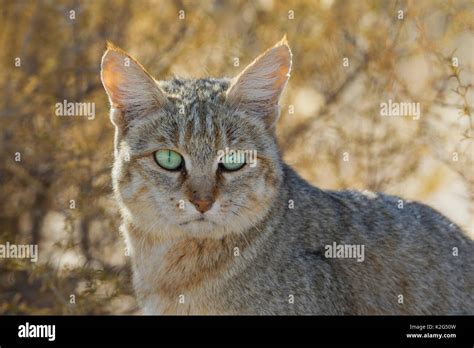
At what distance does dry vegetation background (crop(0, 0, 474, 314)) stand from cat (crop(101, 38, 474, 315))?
1.76 metres

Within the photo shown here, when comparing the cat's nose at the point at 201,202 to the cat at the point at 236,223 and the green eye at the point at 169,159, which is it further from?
the green eye at the point at 169,159

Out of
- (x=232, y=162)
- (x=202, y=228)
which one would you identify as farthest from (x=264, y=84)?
(x=202, y=228)

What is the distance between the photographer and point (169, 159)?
496cm

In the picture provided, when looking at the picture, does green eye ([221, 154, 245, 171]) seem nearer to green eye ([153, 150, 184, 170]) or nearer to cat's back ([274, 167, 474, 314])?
green eye ([153, 150, 184, 170])

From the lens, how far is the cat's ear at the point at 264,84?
16.6 feet

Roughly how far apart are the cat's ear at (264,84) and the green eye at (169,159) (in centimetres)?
49

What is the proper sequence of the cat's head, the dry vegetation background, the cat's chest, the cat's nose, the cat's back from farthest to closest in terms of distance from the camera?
the dry vegetation background → the cat's back → the cat's chest → the cat's head → the cat's nose

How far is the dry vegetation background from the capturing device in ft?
24.2

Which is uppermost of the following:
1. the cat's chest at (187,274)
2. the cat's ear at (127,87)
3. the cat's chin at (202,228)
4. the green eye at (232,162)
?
the cat's ear at (127,87)

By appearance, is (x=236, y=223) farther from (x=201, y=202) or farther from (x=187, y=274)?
(x=187, y=274)

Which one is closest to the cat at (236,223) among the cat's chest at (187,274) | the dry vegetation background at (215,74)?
the cat's chest at (187,274)

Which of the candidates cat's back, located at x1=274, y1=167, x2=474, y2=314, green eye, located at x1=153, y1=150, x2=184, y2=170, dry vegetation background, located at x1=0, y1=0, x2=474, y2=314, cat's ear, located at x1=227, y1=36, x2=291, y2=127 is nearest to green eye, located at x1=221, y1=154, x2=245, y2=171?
green eye, located at x1=153, y1=150, x2=184, y2=170

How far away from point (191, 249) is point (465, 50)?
4.29 m
